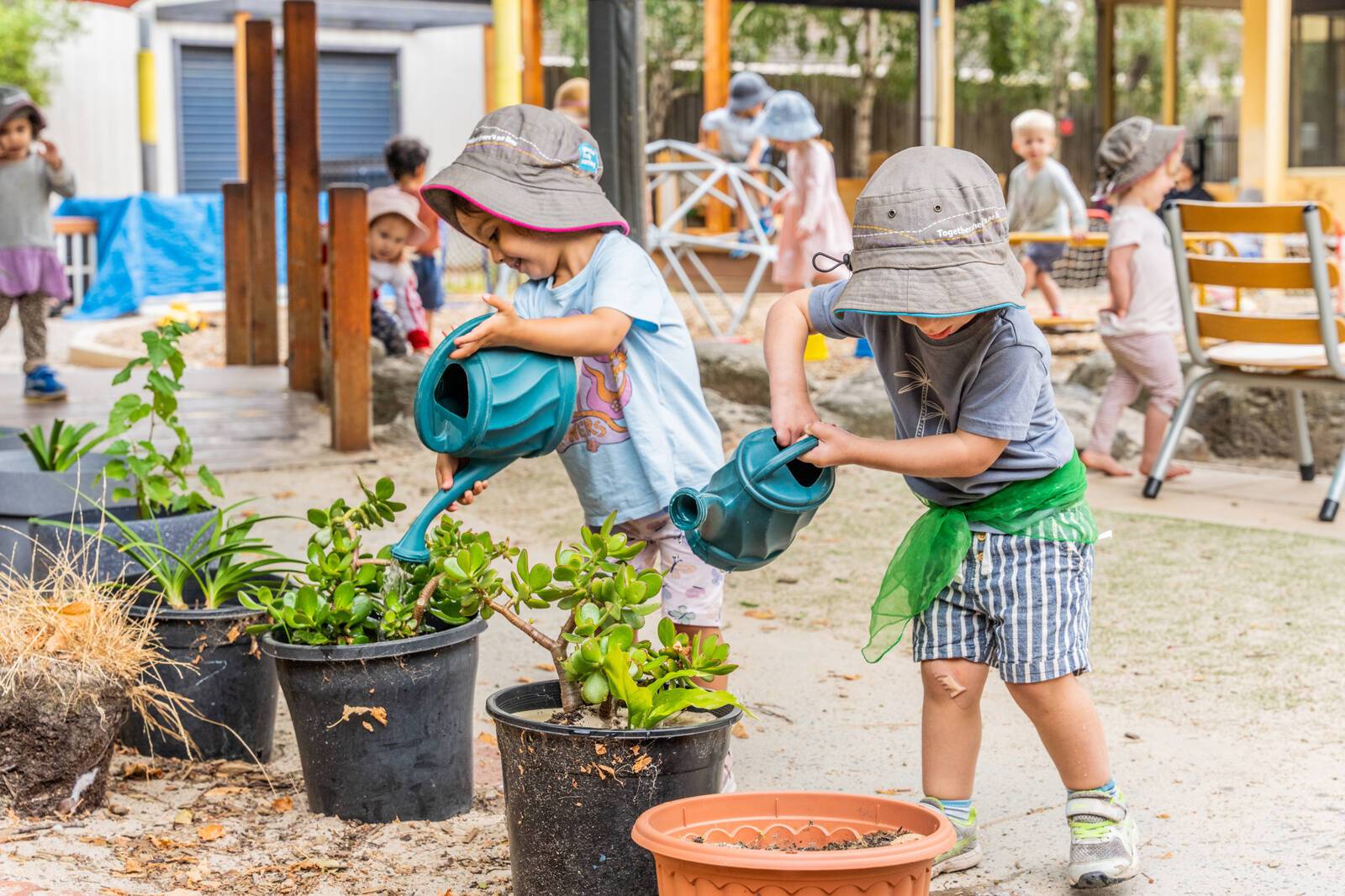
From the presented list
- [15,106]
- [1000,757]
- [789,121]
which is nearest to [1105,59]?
[789,121]

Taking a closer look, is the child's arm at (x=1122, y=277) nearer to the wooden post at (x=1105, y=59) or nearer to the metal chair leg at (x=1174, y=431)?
the metal chair leg at (x=1174, y=431)

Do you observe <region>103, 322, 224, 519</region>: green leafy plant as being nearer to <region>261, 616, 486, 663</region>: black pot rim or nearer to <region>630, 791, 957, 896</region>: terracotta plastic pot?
<region>261, 616, 486, 663</region>: black pot rim

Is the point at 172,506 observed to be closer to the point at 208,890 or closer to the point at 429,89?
the point at 208,890

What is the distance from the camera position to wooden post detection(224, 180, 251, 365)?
336 inches

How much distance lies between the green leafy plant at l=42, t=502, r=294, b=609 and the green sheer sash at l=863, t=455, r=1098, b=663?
125 cm

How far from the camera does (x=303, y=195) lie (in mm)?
7285

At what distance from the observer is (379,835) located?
9.04 feet

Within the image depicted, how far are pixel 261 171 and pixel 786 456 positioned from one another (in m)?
6.70

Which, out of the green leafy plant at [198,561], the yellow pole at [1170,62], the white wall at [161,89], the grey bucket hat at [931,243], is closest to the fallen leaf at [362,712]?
the green leafy plant at [198,561]

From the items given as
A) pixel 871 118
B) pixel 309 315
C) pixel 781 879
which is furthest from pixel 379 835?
pixel 871 118

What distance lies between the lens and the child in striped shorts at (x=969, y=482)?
2.30 metres

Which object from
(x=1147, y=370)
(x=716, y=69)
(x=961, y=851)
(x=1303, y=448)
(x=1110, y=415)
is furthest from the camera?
(x=716, y=69)

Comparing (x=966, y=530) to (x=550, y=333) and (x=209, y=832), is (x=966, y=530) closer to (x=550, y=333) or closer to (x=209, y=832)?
(x=550, y=333)

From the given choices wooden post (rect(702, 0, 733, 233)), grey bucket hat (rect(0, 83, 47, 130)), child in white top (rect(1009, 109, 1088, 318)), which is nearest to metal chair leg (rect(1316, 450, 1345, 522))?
child in white top (rect(1009, 109, 1088, 318))
